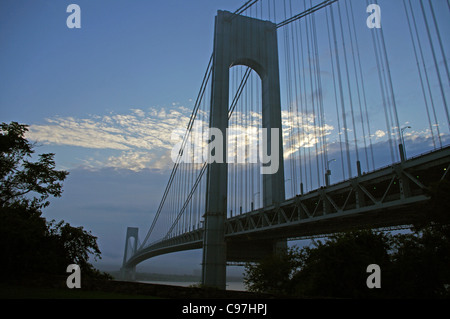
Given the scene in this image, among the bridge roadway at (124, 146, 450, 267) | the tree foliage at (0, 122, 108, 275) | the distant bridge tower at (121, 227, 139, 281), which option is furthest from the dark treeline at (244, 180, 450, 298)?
the distant bridge tower at (121, 227, 139, 281)

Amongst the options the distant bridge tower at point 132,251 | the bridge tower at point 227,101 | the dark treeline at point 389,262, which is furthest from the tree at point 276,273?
the distant bridge tower at point 132,251

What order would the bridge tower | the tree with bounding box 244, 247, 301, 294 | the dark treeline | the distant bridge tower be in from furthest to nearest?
the distant bridge tower < the bridge tower < the tree with bounding box 244, 247, 301, 294 < the dark treeline

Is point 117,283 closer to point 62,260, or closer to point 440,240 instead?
point 62,260

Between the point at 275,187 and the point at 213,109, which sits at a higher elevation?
the point at 213,109

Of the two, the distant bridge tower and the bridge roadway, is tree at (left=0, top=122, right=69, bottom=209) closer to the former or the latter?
the bridge roadway

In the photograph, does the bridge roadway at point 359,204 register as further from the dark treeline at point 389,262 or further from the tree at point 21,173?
the tree at point 21,173
